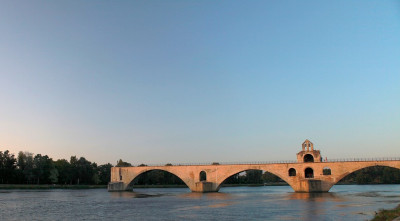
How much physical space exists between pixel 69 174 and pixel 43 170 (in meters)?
8.12

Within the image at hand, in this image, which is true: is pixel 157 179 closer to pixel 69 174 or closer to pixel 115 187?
pixel 69 174

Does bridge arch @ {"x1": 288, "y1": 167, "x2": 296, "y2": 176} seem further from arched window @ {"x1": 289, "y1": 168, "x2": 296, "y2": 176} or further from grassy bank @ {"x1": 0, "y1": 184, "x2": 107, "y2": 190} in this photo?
grassy bank @ {"x1": 0, "y1": 184, "x2": 107, "y2": 190}

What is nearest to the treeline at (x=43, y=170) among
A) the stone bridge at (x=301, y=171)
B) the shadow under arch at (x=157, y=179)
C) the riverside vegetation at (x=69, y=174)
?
the riverside vegetation at (x=69, y=174)

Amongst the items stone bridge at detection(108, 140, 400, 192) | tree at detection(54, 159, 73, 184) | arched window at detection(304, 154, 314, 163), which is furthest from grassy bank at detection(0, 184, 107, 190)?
arched window at detection(304, 154, 314, 163)

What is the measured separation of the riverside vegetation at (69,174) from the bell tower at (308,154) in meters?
38.0

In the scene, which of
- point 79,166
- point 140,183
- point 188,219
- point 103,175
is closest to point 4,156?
point 79,166

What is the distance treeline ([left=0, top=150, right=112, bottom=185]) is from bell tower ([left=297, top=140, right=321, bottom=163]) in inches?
2372

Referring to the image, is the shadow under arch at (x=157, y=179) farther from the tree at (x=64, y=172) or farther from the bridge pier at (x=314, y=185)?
the bridge pier at (x=314, y=185)

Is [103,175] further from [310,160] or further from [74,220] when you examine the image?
[74,220]

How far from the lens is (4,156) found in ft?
273

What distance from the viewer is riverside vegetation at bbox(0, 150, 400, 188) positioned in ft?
274

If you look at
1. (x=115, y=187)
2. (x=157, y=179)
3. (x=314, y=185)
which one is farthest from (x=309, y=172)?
(x=157, y=179)

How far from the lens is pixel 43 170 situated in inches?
3371

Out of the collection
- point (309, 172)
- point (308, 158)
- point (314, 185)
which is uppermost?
point (308, 158)
